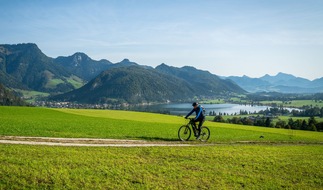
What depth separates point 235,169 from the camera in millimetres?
14445

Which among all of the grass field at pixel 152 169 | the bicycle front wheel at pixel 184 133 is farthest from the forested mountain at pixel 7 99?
the grass field at pixel 152 169

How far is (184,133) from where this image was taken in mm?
24234

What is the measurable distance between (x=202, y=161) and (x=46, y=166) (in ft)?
27.9

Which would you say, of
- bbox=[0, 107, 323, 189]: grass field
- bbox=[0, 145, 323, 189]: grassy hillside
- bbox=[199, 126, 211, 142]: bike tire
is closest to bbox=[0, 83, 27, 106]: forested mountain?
bbox=[199, 126, 211, 142]: bike tire

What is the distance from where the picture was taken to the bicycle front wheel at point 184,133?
2420 cm

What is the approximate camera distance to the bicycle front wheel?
24203 millimetres

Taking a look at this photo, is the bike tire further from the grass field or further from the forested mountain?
the forested mountain

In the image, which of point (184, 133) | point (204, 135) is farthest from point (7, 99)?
point (204, 135)

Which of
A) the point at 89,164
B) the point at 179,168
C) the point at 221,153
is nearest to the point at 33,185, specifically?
the point at 89,164

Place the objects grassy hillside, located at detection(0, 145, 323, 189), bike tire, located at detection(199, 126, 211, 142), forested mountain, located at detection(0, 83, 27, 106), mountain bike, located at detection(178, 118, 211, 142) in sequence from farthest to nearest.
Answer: forested mountain, located at detection(0, 83, 27, 106), bike tire, located at detection(199, 126, 211, 142), mountain bike, located at detection(178, 118, 211, 142), grassy hillside, located at detection(0, 145, 323, 189)

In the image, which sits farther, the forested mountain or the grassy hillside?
the forested mountain

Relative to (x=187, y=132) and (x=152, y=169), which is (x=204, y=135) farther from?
(x=152, y=169)

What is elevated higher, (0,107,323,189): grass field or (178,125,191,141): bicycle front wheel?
(178,125,191,141): bicycle front wheel

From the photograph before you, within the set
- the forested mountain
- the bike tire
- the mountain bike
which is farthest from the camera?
the forested mountain
